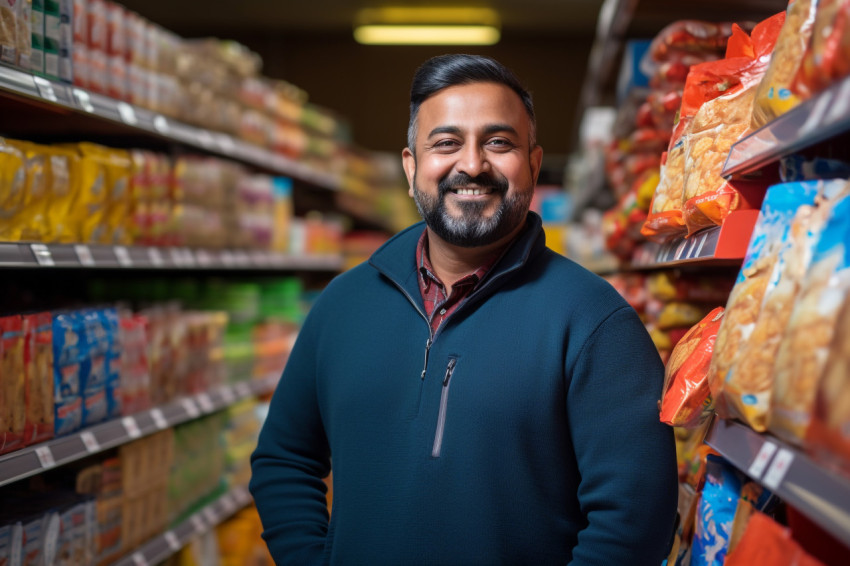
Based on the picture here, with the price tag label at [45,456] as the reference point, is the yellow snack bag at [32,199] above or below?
above

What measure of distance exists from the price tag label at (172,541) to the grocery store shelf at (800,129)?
2.33 metres

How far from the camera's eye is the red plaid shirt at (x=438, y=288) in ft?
5.49

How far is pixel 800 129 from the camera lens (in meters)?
0.91

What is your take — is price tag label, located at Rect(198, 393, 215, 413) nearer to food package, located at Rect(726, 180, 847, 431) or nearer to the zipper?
the zipper

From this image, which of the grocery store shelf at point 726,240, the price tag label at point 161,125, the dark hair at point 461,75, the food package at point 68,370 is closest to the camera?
the grocery store shelf at point 726,240

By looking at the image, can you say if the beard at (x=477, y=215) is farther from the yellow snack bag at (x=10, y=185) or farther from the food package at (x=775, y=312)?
the yellow snack bag at (x=10, y=185)

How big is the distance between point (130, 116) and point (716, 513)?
204cm

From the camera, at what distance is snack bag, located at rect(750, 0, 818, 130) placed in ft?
3.42

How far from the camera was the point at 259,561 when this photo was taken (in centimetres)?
376

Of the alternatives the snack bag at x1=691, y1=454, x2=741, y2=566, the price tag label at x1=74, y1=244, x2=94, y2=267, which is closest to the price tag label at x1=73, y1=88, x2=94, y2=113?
the price tag label at x1=74, y1=244, x2=94, y2=267

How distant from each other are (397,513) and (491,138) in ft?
2.54

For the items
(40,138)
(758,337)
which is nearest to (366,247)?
(40,138)

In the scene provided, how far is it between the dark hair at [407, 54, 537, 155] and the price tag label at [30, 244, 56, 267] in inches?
39.0

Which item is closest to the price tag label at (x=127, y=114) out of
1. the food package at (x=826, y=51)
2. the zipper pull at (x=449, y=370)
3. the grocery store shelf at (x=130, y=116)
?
the grocery store shelf at (x=130, y=116)
